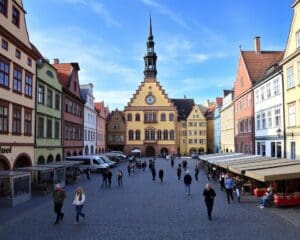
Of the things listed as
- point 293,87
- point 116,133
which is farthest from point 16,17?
point 116,133

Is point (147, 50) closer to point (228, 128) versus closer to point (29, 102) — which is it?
point (228, 128)

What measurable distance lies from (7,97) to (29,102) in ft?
16.3

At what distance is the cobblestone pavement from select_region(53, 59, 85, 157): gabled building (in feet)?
65.8

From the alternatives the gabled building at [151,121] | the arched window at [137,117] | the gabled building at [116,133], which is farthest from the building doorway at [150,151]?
the arched window at [137,117]

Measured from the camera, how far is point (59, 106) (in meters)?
40.1

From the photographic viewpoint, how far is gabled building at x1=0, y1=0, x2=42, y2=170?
24.1m

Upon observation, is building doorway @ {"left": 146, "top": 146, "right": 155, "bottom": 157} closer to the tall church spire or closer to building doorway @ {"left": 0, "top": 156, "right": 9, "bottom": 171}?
the tall church spire

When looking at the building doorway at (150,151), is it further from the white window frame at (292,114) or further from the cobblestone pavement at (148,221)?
the cobblestone pavement at (148,221)

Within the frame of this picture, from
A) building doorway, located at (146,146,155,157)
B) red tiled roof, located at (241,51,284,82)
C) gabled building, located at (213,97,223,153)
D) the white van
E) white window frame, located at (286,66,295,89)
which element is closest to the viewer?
white window frame, located at (286,66,295,89)

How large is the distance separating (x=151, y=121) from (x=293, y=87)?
61349mm

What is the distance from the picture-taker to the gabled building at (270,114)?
32.0 meters

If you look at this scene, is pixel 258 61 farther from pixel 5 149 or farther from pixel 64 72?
pixel 5 149

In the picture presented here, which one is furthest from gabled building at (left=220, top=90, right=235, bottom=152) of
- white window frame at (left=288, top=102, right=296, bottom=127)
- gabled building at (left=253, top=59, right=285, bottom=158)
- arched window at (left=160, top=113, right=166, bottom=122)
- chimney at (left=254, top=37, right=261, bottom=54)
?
white window frame at (left=288, top=102, right=296, bottom=127)

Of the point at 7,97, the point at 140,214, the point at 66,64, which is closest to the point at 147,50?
the point at 66,64
